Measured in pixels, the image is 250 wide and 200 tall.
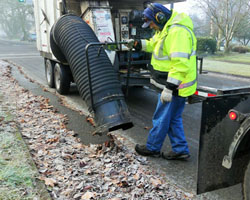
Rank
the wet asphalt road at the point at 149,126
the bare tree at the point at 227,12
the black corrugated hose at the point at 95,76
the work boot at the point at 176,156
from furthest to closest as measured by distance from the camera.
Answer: the bare tree at the point at 227,12 < the black corrugated hose at the point at 95,76 < the work boot at the point at 176,156 < the wet asphalt road at the point at 149,126

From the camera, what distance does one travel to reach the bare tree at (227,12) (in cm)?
1590

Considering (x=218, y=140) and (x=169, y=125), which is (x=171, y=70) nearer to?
(x=169, y=125)

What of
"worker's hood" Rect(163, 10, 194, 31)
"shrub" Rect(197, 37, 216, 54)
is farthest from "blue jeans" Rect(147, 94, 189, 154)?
"shrub" Rect(197, 37, 216, 54)

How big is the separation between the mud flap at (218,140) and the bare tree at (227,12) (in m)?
15.1

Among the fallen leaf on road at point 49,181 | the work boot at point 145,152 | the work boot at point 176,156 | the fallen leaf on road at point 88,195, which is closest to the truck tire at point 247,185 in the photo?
the fallen leaf on road at point 88,195

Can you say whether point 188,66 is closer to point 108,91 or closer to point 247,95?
point 247,95

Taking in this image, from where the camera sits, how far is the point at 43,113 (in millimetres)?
5738

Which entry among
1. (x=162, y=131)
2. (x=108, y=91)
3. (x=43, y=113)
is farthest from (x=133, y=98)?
(x=162, y=131)

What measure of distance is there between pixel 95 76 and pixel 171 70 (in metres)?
1.51

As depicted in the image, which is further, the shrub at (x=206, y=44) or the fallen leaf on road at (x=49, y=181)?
the shrub at (x=206, y=44)

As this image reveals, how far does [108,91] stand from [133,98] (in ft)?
10.6

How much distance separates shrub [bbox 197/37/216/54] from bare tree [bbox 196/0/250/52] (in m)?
1.72

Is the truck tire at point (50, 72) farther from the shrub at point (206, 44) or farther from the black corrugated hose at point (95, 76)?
the shrub at point (206, 44)

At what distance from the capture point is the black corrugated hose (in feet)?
13.0
